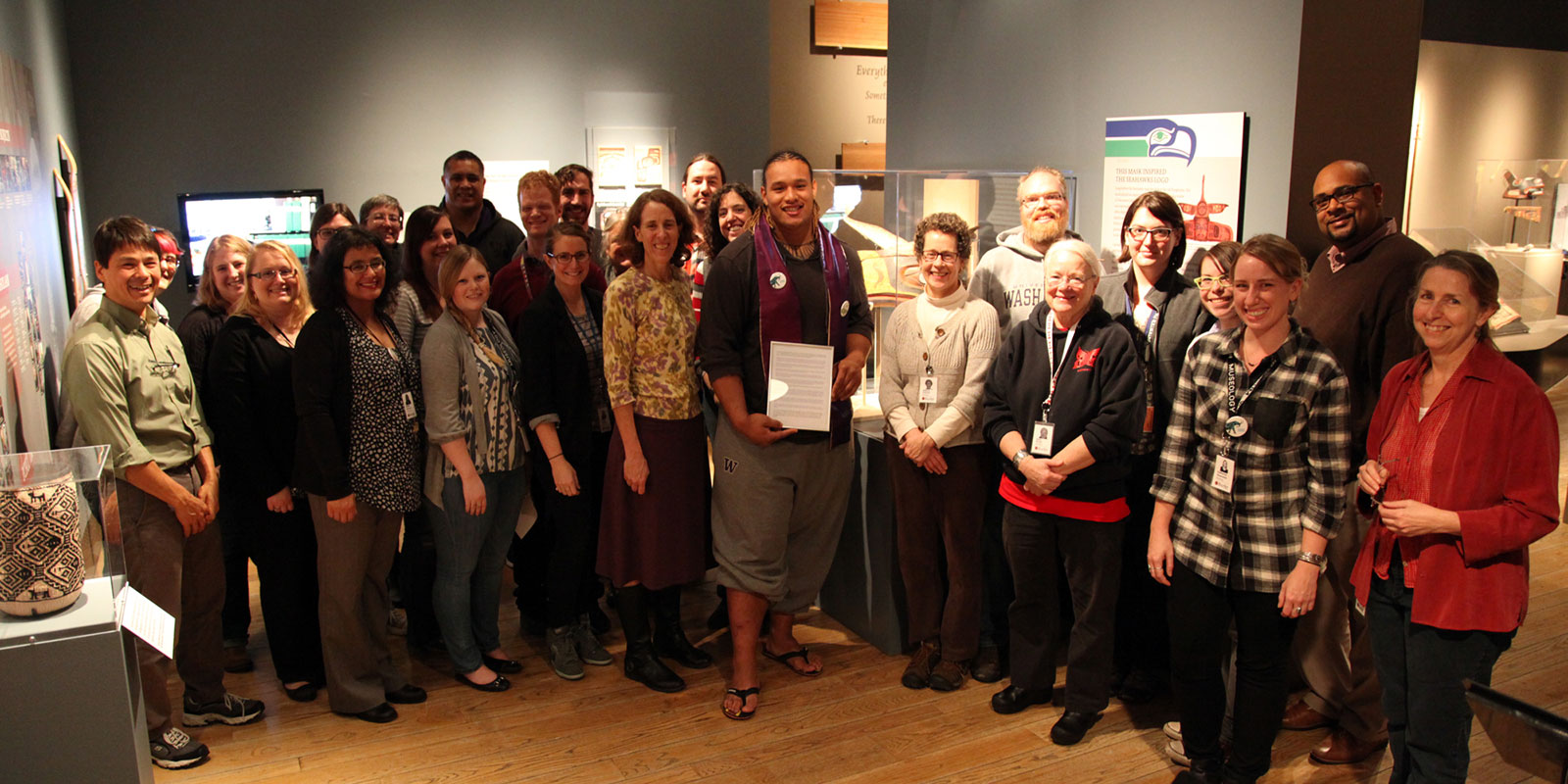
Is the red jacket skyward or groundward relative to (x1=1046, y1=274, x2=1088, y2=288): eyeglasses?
groundward

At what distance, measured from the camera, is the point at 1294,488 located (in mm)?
2494

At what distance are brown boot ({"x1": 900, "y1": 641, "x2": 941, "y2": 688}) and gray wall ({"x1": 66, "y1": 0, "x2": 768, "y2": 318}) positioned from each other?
485cm

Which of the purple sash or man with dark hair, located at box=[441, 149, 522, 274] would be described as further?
man with dark hair, located at box=[441, 149, 522, 274]

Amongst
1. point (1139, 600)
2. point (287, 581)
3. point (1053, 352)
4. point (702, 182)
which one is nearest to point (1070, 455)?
point (1053, 352)

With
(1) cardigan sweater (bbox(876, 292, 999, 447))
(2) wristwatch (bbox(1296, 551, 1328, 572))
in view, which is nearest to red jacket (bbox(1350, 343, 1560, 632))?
(2) wristwatch (bbox(1296, 551, 1328, 572))

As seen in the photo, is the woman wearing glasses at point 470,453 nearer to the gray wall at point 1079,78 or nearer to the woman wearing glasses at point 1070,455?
the woman wearing glasses at point 1070,455

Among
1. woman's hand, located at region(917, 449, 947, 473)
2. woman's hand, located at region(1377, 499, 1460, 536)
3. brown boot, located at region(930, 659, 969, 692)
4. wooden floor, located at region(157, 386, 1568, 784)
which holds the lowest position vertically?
wooden floor, located at region(157, 386, 1568, 784)

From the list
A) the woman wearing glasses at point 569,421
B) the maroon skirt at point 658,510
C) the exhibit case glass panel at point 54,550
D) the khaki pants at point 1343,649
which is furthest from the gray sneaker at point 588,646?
the khaki pants at point 1343,649

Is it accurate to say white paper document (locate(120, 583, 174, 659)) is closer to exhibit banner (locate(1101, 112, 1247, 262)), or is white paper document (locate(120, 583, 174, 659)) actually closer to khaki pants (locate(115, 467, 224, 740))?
khaki pants (locate(115, 467, 224, 740))

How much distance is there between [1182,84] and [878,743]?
271cm

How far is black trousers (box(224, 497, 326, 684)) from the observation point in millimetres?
3277

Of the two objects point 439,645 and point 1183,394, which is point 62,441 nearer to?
point 439,645

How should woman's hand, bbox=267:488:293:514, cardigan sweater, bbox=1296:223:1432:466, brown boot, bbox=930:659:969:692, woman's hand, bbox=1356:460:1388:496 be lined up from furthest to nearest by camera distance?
brown boot, bbox=930:659:969:692
woman's hand, bbox=267:488:293:514
cardigan sweater, bbox=1296:223:1432:466
woman's hand, bbox=1356:460:1388:496

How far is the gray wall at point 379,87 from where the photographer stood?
240 inches
